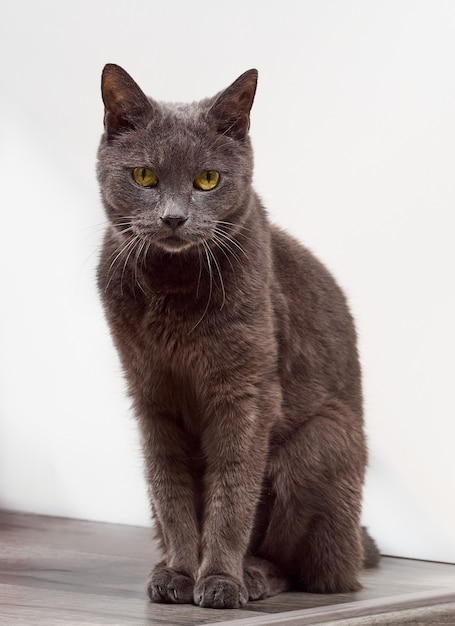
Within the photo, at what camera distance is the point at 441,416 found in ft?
8.30

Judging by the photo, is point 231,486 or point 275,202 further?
point 275,202

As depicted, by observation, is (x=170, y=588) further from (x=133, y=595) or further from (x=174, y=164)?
(x=174, y=164)

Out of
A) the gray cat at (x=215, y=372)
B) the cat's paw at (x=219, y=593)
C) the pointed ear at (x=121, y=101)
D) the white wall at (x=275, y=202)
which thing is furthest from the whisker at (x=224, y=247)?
the white wall at (x=275, y=202)

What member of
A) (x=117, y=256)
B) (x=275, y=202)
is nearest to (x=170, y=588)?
(x=117, y=256)

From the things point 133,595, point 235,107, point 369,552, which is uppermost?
point 235,107

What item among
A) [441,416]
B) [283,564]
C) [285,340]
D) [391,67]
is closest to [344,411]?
[285,340]

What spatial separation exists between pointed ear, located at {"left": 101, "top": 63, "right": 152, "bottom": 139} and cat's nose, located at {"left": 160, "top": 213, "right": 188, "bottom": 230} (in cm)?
23

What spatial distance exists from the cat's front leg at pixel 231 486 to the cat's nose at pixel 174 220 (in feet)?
1.18

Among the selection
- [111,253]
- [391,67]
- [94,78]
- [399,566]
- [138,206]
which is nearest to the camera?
[138,206]

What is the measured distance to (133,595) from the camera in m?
1.84

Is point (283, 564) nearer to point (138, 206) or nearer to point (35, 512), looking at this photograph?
point (138, 206)

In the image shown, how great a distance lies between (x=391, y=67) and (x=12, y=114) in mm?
1334

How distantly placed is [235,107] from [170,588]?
880 millimetres

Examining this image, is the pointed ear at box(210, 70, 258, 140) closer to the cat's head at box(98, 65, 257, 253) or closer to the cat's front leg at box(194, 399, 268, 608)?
the cat's head at box(98, 65, 257, 253)
